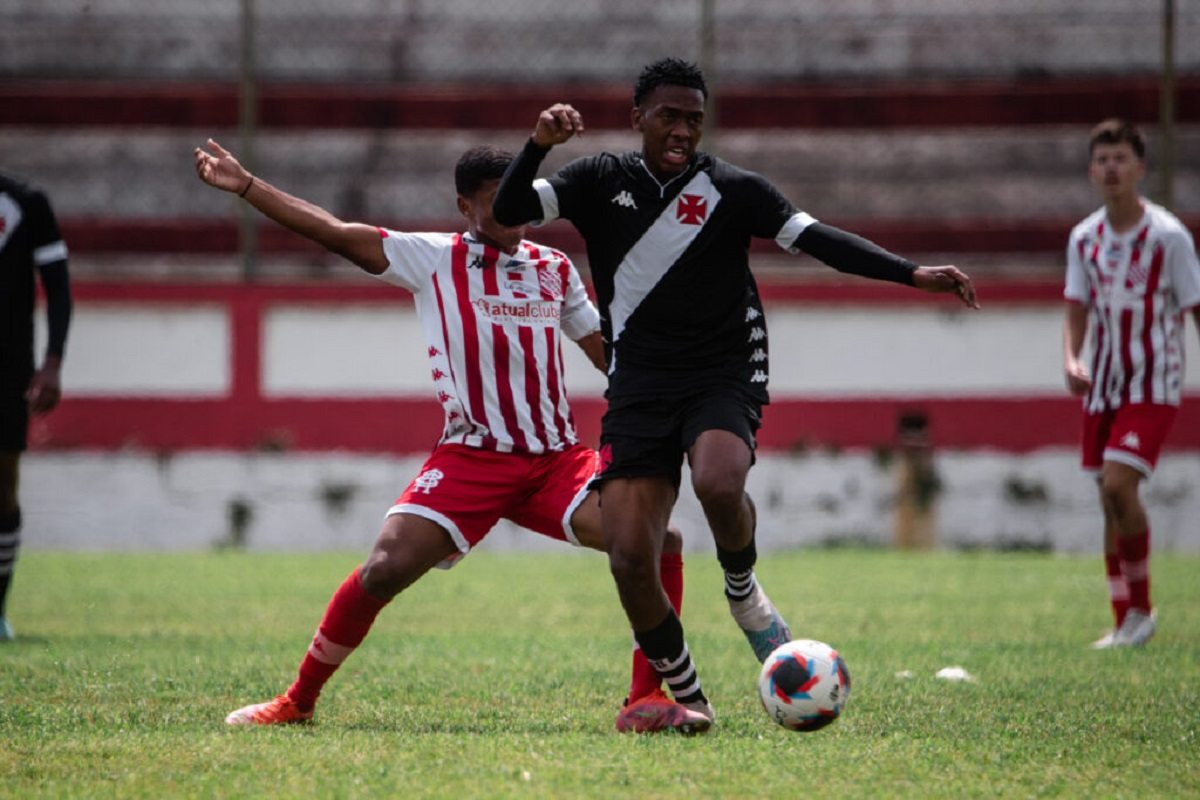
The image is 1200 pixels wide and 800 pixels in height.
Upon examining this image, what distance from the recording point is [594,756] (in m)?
4.95

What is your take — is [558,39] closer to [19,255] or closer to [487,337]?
[19,255]

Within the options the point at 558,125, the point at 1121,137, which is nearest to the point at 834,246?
the point at 558,125

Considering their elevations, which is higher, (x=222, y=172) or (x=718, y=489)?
(x=222, y=172)

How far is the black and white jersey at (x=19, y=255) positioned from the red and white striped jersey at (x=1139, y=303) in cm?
523

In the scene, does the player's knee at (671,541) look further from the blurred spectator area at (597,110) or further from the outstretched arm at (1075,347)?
the blurred spectator area at (597,110)

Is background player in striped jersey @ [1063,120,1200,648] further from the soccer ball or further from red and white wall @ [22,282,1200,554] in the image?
red and white wall @ [22,282,1200,554]

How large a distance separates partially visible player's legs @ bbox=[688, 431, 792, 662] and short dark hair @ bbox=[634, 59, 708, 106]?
1.14 m

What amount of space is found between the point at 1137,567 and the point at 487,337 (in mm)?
3947

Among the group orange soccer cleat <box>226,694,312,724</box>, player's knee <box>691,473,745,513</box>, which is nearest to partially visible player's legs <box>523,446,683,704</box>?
player's knee <box>691,473,745,513</box>

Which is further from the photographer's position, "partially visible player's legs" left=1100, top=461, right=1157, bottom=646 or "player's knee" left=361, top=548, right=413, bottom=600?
"partially visible player's legs" left=1100, top=461, right=1157, bottom=646

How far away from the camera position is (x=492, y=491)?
6.05 meters

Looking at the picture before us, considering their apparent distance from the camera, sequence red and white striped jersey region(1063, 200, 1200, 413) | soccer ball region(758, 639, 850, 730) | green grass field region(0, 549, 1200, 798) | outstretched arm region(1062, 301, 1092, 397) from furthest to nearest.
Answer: red and white striped jersey region(1063, 200, 1200, 413) → outstretched arm region(1062, 301, 1092, 397) → soccer ball region(758, 639, 850, 730) → green grass field region(0, 549, 1200, 798)

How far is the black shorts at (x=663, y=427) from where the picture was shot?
5.60 m

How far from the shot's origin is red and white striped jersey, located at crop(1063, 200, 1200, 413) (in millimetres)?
8633
